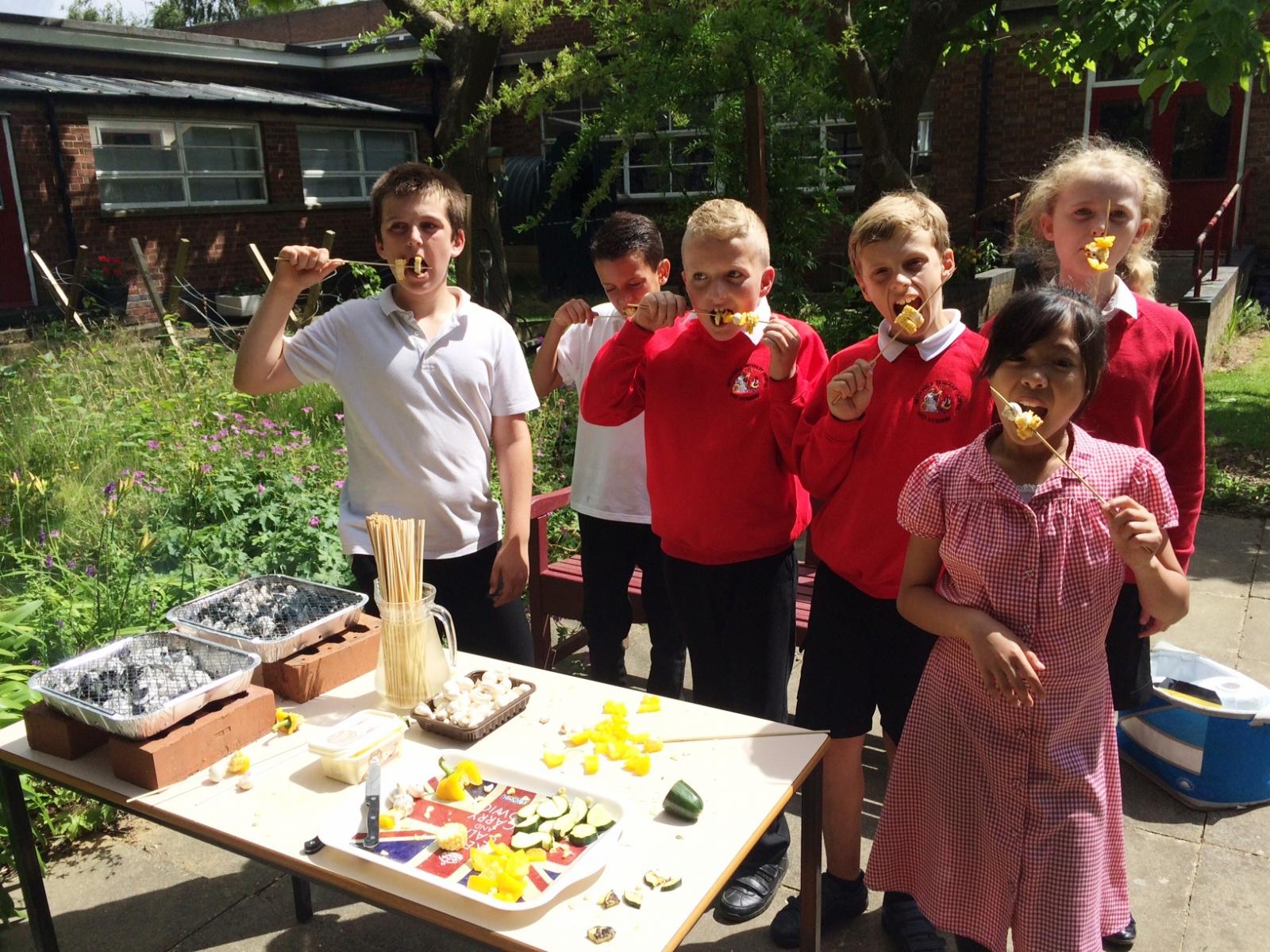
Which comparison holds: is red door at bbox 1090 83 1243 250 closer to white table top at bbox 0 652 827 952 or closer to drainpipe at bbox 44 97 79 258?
white table top at bbox 0 652 827 952

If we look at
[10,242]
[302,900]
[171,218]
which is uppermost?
[171,218]

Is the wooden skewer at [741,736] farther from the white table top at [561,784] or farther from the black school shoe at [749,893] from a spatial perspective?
the black school shoe at [749,893]

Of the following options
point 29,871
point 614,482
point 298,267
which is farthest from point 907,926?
point 298,267

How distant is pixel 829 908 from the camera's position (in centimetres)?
256

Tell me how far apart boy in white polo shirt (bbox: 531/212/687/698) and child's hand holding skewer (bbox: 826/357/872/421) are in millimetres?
1039

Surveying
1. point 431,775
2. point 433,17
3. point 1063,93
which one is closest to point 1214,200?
point 1063,93

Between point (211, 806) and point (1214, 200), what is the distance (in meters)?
15.4

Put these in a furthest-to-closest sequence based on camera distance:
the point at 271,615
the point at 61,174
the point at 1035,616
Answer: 1. the point at 61,174
2. the point at 271,615
3. the point at 1035,616

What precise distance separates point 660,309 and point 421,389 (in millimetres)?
678

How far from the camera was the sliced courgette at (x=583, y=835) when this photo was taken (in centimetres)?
163

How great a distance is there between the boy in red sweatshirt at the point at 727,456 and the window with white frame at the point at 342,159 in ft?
53.5

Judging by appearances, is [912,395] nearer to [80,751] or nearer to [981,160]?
[80,751]

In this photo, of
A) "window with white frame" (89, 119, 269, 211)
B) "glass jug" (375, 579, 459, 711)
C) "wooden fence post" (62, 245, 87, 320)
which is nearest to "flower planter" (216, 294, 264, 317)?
"wooden fence post" (62, 245, 87, 320)

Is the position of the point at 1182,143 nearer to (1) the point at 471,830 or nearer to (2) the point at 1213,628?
(2) the point at 1213,628
